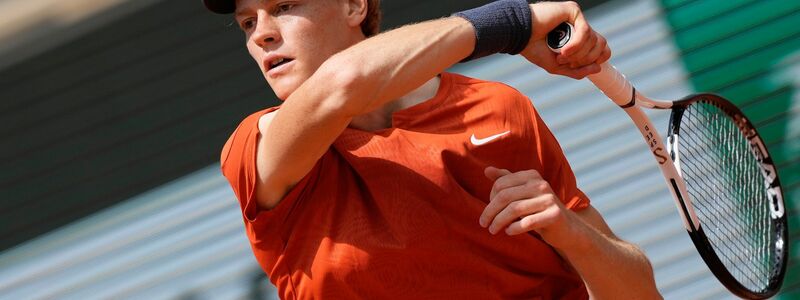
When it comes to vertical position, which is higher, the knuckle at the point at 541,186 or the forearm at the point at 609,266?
the knuckle at the point at 541,186

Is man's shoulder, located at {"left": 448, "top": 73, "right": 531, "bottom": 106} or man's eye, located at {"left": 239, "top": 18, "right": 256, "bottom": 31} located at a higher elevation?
man's eye, located at {"left": 239, "top": 18, "right": 256, "bottom": 31}

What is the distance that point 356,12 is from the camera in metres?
2.96

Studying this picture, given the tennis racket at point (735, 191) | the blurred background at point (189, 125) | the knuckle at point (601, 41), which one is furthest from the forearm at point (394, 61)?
the blurred background at point (189, 125)

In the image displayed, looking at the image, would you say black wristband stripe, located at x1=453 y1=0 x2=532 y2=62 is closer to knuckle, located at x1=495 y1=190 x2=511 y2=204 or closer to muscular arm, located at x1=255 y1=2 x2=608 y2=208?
muscular arm, located at x1=255 y1=2 x2=608 y2=208

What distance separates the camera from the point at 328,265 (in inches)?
104

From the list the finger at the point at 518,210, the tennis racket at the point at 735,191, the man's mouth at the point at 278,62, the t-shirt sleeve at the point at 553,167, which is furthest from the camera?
the tennis racket at the point at 735,191

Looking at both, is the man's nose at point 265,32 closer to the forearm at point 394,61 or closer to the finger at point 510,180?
the forearm at point 394,61

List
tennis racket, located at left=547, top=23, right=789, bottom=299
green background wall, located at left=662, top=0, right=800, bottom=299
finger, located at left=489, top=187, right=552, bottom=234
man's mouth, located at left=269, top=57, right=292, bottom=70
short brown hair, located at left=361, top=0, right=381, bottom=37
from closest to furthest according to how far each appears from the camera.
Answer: finger, located at left=489, top=187, right=552, bottom=234, man's mouth, located at left=269, top=57, right=292, bottom=70, short brown hair, located at left=361, top=0, right=381, bottom=37, tennis racket, located at left=547, top=23, right=789, bottom=299, green background wall, located at left=662, top=0, right=800, bottom=299

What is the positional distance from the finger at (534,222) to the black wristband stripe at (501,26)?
351 mm

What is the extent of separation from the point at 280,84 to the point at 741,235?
1630 mm

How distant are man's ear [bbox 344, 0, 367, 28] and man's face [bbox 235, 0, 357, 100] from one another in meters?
0.13

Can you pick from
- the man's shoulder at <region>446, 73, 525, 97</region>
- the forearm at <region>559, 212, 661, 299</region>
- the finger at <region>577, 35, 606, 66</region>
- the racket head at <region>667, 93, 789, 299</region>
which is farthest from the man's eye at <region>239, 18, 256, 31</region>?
the racket head at <region>667, 93, 789, 299</region>

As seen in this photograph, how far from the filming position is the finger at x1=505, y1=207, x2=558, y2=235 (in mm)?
2514

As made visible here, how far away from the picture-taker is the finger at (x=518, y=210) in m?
2.50
